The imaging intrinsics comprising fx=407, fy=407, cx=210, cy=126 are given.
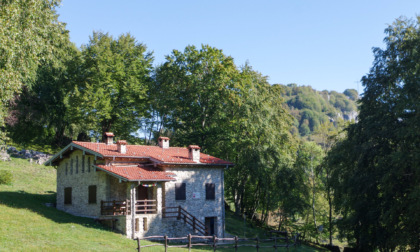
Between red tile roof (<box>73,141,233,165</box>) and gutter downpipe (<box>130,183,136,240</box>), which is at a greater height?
red tile roof (<box>73,141,233,165</box>)

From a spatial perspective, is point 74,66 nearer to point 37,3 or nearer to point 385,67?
point 37,3

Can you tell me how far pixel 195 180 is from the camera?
3048cm

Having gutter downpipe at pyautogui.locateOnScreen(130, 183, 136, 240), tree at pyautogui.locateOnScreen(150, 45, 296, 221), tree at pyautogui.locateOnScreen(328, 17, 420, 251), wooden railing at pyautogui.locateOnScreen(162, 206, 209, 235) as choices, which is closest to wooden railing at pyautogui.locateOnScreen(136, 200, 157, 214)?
wooden railing at pyautogui.locateOnScreen(162, 206, 209, 235)

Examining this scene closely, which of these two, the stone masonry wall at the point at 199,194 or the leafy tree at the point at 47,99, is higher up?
the leafy tree at the point at 47,99

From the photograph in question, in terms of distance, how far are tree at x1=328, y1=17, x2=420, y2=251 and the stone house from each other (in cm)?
972

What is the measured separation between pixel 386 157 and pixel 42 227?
74.1ft

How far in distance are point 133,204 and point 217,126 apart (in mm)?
16927

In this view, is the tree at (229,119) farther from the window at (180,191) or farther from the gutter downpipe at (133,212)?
the gutter downpipe at (133,212)

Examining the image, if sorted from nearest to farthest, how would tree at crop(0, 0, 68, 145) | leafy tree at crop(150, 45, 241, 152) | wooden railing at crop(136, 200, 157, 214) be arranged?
tree at crop(0, 0, 68, 145) → wooden railing at crop(136, 200, 157, 214) → leafy tree at crop(150, 45, 241, 152)

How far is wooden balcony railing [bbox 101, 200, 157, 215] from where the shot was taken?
1018 inches

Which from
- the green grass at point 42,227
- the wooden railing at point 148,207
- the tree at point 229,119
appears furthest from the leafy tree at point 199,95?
the wooden railing at point 148,207

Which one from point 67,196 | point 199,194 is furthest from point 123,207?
point 67,196

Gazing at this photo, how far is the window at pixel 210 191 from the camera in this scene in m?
31.0

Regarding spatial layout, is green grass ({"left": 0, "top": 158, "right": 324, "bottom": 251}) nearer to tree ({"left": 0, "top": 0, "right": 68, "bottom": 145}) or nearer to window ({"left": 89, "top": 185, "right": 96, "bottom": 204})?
window ({"left": 89, "top": 185, "right": 96, "bottom": 204})
